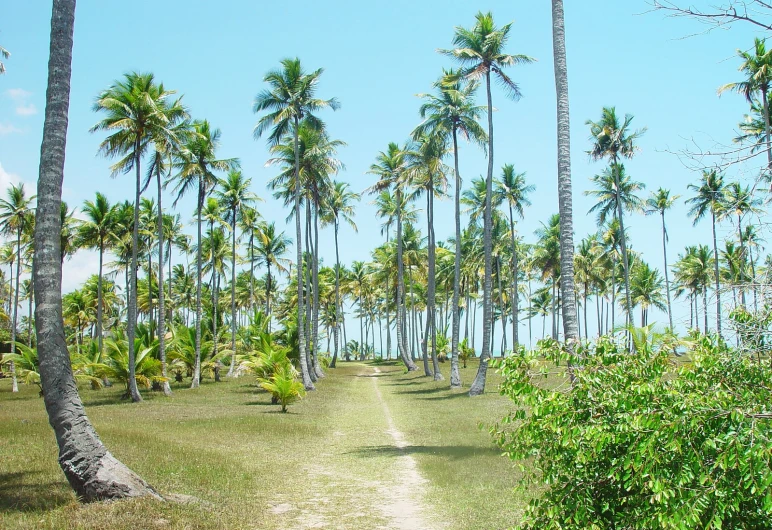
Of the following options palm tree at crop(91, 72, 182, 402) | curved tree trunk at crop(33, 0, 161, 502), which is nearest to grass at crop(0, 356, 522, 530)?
curved tree trunk at crop(33, 0, 161, 502)

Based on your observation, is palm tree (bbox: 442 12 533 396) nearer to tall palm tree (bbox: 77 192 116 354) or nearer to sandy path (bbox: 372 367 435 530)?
sandy path (bbox: 372 367 435 530)

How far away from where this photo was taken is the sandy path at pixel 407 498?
338 inches

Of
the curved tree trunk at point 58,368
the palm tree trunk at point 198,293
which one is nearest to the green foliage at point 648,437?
the curved tree trunk at point 58,368

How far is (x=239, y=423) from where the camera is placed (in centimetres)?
1847

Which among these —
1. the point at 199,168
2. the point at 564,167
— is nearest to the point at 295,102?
the point at 199,168

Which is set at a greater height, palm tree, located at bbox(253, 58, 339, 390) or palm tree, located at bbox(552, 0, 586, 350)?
palm tree, located at bbox(253, 58, 339, 390)

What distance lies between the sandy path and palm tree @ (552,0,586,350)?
4.32 meters

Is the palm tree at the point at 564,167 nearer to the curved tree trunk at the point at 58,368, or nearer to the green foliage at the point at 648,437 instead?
the green foliage at the point at 648,437

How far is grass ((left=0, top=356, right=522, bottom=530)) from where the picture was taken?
805 centimetres

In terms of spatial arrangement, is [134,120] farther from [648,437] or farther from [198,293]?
[648,437]

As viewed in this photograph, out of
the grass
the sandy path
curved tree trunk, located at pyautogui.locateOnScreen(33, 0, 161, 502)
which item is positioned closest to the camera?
the grass

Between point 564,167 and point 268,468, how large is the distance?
8.76 m

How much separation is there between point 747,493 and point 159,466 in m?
9.55

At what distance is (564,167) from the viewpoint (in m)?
12.6
